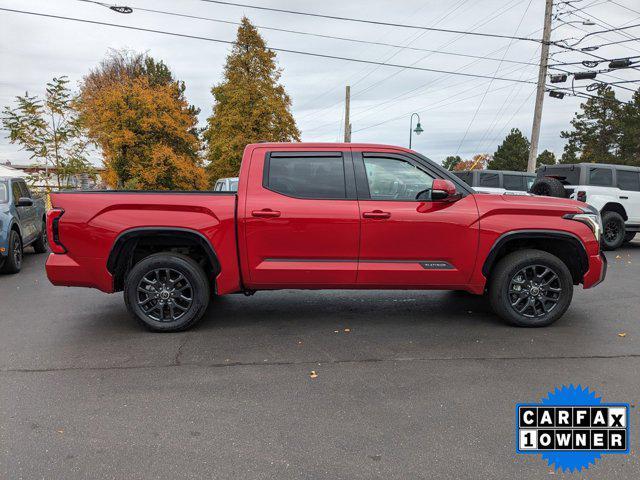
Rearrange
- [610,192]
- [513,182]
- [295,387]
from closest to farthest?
[295,387], [610,192], [513,182]

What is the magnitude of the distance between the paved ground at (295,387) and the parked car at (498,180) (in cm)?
960

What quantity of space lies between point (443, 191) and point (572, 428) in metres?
2.34

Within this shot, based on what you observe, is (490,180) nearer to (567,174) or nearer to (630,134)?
(567,174)

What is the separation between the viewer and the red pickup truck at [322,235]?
4617mm

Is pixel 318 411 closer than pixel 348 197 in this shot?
Yes

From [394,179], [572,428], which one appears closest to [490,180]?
[394,179]

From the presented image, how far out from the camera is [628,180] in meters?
11.5

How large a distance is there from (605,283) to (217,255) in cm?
617

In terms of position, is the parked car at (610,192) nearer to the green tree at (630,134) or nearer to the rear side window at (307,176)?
the rear side window at (307,176)

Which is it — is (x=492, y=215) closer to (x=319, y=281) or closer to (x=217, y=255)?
(x=319, y=281)

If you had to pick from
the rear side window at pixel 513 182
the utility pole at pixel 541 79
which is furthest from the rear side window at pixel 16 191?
the utility pole at pixel 541 79

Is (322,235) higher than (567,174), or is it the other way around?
(567,174)

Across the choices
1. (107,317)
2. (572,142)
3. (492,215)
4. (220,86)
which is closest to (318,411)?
(492,215)

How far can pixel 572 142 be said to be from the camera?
55719 mm
